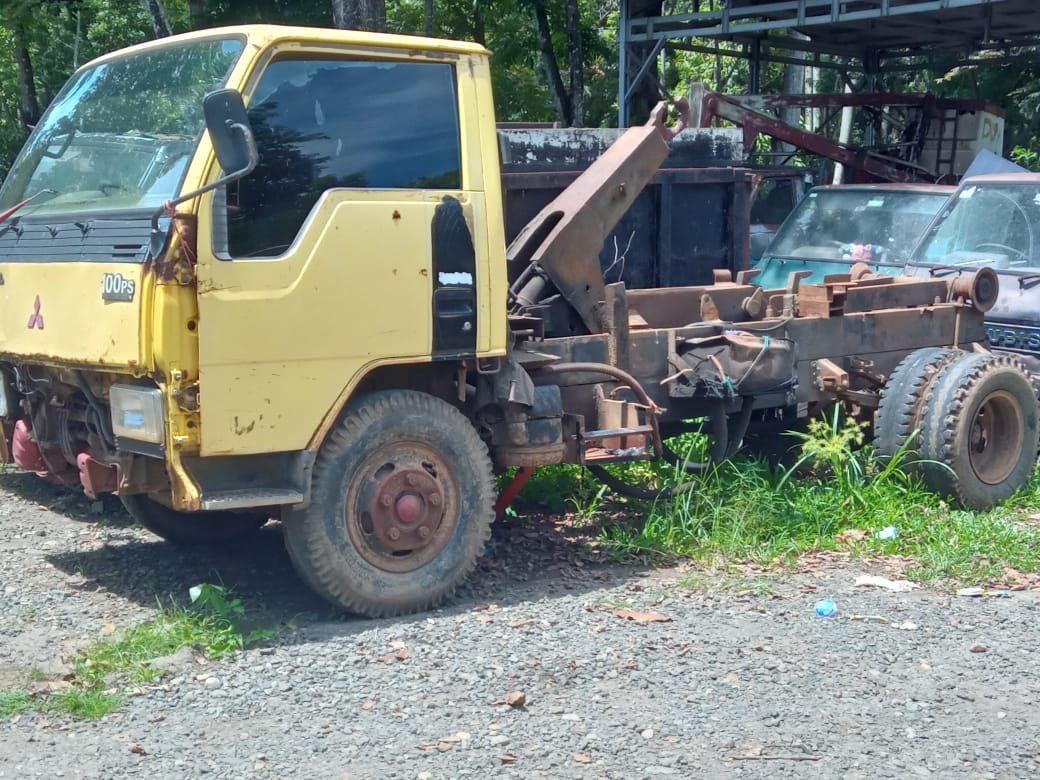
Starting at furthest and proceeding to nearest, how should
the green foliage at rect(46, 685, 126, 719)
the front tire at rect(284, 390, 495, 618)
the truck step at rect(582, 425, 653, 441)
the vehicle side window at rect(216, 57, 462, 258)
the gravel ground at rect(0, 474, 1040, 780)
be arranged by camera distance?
the truck step at rect(582, 425, 653, 441) → the front tire at rect(284, 390, 495, 618) → the vehicle side window at rect(216, 57, 462, 258) → the green foliage at rect(46, 685, 126, 719) → the gravel ground at rect(0, 474, 1040, 780)

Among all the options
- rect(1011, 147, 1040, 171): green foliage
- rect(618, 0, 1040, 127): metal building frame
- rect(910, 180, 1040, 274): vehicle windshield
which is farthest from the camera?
rect(1011, 147, 1040, 171): green foliage

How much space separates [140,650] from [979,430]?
4.75 meters

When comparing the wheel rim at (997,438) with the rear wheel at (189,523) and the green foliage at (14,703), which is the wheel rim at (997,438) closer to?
the rear wheel at (189,523)

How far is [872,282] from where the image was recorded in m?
7.73

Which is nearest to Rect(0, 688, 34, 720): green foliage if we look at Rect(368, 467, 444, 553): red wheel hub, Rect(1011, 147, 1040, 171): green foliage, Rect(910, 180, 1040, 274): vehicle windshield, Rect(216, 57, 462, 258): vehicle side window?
Rect(368, 467, 444, 553): red wheel hub

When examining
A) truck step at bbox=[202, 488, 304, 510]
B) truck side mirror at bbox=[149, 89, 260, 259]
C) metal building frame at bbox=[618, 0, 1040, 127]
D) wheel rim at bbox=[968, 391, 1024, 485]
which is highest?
metal building frame at bbox=[618, 0, 1040, 127]

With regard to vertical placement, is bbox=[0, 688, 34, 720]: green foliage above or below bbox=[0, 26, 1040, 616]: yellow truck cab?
below

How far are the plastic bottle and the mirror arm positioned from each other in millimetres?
2986

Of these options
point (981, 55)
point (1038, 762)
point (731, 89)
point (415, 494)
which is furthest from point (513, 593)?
point (731, 89)

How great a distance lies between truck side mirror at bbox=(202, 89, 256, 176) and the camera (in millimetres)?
4527

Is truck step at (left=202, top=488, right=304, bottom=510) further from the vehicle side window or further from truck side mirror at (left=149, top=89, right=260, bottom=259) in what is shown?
truck side mirror at (left=149, top=89, right=260, bottom=259)

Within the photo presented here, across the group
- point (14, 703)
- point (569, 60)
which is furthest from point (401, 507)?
point (569, 60)

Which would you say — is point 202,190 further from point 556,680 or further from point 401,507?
point 556,680

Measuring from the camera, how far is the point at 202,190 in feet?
14.9
